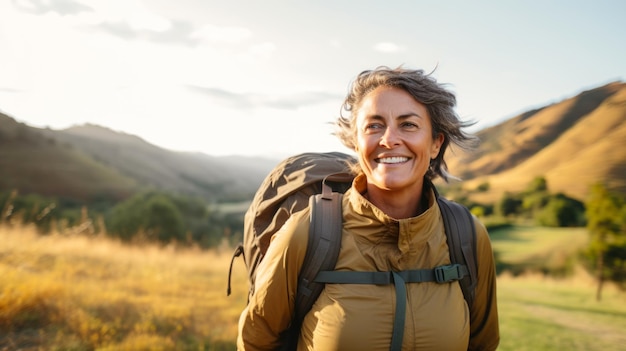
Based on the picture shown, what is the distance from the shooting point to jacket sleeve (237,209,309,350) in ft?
6.07

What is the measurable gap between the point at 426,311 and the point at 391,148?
2.52ft

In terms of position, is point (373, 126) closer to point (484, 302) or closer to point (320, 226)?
point (320, 226)

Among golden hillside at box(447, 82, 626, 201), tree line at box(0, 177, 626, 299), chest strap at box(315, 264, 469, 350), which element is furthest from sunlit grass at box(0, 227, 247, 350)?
golden hillside at box(447, 82, 626, 201)

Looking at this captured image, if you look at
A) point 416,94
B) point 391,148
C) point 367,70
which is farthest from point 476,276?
point 367,70

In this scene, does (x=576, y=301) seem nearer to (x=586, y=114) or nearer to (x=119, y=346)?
(x=586, y=114)

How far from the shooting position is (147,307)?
16.7 ft

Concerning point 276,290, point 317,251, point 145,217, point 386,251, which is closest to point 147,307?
point 276,290

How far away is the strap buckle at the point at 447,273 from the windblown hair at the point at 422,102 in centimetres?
60

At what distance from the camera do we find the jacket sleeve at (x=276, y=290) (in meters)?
1.85

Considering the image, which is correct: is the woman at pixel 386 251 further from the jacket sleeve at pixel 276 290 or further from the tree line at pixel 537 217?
the tree line at pixel 537 217

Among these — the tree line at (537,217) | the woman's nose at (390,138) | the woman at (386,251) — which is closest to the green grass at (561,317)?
the tree line at (537,217)

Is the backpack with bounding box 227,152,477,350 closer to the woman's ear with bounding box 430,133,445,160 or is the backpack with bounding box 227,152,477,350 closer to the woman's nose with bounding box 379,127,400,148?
the woman's ear with bounding box 430,133,445,160

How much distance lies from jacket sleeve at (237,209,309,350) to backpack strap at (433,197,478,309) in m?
0.75

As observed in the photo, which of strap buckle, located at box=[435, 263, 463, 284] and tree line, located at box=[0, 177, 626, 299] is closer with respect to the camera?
strap buckle, located at box=[435, 263, 463, 284]
